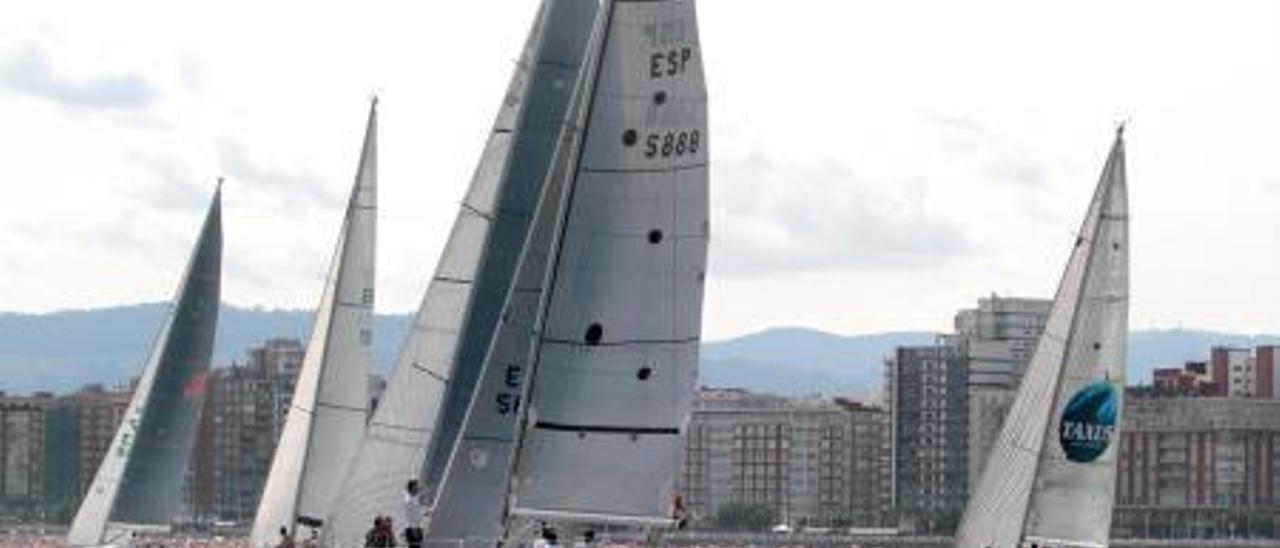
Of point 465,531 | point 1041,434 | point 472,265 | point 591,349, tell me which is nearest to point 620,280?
point 591,349

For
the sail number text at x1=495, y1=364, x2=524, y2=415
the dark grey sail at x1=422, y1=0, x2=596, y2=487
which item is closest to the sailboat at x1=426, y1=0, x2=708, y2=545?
the sail number text at x1=495, y1=364, x2=524, y2=415

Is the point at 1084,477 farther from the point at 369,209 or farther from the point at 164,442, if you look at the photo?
the point at 164,442

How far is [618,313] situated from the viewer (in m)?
34.1

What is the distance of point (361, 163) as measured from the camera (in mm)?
59312

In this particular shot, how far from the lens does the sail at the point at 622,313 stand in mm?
33531

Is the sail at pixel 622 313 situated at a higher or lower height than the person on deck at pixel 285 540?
higher

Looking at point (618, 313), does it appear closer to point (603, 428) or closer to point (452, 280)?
point (603, 428)

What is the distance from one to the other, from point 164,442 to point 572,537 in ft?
127

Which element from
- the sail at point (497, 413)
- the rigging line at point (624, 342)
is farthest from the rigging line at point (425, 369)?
the rigging line at point (624, 342)

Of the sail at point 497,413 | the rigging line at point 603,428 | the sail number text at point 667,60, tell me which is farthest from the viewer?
the sail at point 497,413

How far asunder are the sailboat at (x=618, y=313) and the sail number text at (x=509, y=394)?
445 cm

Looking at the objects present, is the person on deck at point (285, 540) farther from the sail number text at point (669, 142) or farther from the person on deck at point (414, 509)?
the sail number text at point (669, 142)

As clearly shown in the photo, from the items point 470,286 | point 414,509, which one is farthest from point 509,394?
point 470,286

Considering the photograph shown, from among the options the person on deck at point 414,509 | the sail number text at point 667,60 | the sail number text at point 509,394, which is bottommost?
the person on deck at point 414,509
